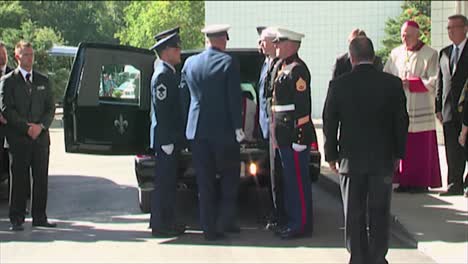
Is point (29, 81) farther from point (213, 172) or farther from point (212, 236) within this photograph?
point (212, 236)

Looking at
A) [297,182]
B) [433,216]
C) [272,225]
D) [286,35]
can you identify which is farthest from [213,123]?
[433,216]

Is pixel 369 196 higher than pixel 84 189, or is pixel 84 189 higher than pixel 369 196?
pixel 369 196

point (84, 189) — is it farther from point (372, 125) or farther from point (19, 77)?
point (372, 125)

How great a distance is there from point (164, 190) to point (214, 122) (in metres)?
0.95

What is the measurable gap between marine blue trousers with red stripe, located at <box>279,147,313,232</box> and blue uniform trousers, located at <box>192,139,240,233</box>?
19.5 inches

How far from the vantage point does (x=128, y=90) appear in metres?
7.80

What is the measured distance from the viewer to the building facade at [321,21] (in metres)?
26.4

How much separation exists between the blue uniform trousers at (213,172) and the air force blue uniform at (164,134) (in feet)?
0.98

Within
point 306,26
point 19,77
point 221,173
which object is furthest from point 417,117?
point 306,26

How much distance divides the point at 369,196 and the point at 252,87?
3547 mm

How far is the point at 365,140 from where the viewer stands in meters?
5.03

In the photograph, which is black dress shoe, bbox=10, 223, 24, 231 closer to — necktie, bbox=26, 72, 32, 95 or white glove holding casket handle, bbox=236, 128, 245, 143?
necktie, bbox=26, 72, 32, 95

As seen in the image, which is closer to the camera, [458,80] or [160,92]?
[160,92]

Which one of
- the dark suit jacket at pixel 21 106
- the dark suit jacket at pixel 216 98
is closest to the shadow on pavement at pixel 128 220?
the dark suit jacket at pixel 21 106
